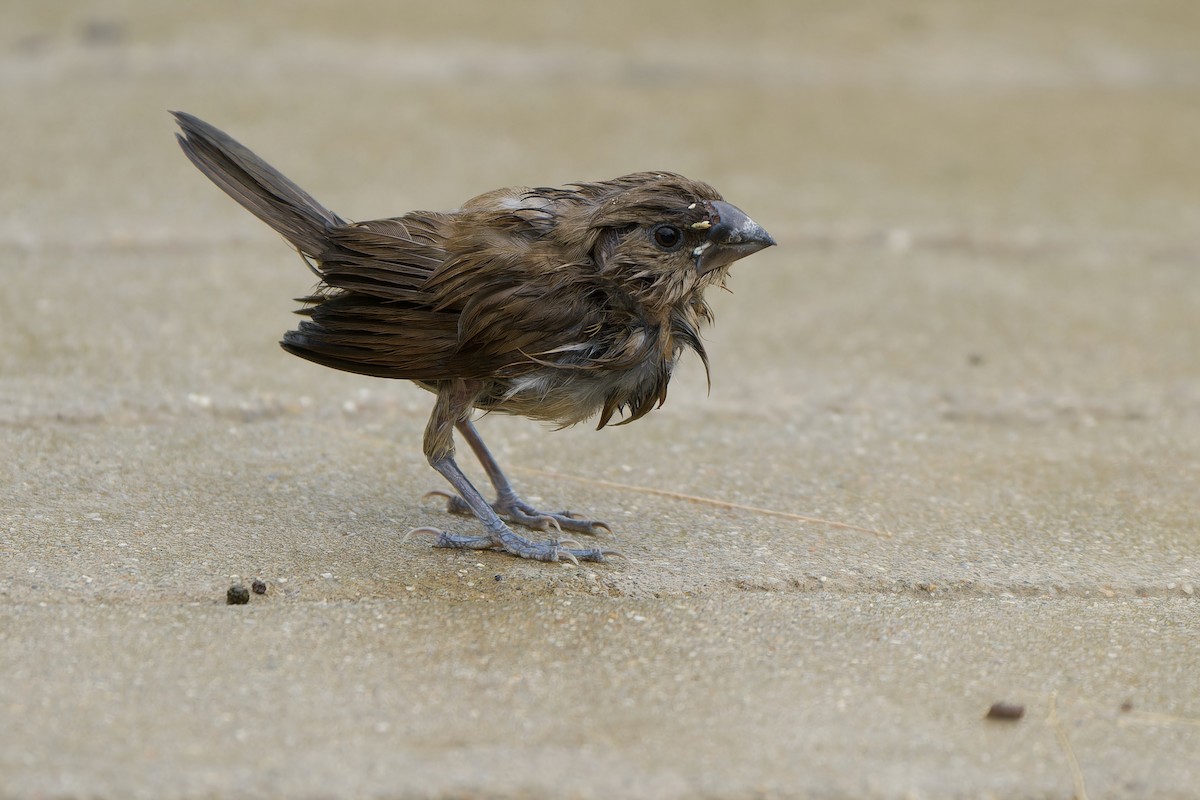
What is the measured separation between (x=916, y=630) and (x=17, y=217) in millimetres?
4331

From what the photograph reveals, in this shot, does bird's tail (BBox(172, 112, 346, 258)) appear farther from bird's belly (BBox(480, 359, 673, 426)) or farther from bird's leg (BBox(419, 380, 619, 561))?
bird's belly (BBox(480, 359, 673, 426))

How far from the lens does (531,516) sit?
3.97 metres

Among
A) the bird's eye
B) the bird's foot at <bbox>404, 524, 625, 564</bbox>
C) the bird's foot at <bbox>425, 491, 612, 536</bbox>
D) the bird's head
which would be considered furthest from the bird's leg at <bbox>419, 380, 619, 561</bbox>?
the bird's eye

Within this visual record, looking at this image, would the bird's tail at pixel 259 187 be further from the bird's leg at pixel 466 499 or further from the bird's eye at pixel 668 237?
the bird's eye at pixel 668 237

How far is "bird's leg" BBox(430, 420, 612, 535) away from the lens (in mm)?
3904

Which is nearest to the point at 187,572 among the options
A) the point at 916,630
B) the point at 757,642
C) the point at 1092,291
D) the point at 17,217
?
the point at 757,642

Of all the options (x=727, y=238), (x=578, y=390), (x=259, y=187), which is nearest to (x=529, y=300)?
(x=578, y=390)

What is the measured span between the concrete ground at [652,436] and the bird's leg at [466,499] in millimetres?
66

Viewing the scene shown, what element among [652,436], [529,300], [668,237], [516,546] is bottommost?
[516,546]

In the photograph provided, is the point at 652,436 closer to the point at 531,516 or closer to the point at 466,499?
the point at 531,516

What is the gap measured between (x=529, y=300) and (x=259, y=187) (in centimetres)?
92

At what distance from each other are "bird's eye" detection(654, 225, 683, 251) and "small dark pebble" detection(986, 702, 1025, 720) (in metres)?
1.42

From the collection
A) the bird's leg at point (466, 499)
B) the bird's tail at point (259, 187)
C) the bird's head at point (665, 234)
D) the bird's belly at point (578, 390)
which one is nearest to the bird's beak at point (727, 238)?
the bird's head at point (665, 234)

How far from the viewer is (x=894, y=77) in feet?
25.9
